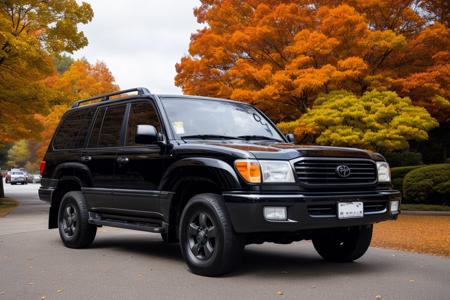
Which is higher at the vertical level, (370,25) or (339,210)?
(370,25)

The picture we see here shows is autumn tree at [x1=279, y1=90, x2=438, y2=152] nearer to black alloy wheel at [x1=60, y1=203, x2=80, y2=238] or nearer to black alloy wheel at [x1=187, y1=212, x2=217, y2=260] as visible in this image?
black alloy wheel at [x1=60, y1=203, x2=80, y2=238]

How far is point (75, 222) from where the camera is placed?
895 centimetres

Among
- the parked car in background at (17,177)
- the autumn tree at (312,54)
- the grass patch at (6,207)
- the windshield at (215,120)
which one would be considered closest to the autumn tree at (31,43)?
the grass patch at (6,207)

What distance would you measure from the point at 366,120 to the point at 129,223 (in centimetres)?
1133

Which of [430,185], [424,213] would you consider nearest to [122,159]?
[424,213]

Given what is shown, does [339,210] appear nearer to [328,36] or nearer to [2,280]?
[2,280]

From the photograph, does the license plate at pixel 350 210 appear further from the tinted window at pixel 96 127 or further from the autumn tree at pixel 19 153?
the autumn tree at pixel 19 153

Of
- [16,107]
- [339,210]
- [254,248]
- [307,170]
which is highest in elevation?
[16,107]

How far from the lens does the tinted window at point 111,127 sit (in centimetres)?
830

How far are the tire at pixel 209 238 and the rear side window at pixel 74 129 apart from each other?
3.08m

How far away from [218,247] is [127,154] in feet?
7.39

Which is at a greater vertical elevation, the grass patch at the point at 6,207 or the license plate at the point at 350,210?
the license plate at the point at 350,210

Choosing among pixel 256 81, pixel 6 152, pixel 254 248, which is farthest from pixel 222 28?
pixel 6 152

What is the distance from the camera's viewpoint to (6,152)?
9756 centimetres
